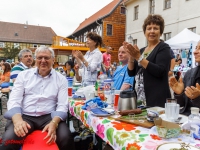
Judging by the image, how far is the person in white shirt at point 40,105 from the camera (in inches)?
67.3

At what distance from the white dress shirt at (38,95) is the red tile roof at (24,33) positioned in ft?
138

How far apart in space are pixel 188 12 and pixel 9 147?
1241cm

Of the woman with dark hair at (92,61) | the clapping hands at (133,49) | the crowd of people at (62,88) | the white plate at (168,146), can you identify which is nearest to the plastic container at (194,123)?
the white plate at (168,146)

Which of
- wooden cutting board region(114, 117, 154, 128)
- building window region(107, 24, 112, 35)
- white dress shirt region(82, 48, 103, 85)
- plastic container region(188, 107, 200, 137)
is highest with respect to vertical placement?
building window region(107, 24, 112, 35)

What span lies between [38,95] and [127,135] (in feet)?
3.88

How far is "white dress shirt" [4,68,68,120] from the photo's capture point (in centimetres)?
195

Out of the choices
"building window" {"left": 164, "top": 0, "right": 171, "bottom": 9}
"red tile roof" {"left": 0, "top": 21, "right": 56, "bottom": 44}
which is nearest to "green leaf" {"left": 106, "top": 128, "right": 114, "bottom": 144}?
"building window" {"left": 164, "top": 0, "right": 171, "bottom": 9}

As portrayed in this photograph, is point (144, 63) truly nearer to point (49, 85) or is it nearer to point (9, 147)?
point (49, 85)

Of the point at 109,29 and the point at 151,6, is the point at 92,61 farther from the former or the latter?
the point at 109,29

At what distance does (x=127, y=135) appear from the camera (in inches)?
46.4

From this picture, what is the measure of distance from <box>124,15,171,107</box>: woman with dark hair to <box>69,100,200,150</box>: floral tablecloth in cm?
63

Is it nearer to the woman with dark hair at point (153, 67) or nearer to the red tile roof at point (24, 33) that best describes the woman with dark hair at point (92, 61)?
the woman with dark hair at point (153, 67)

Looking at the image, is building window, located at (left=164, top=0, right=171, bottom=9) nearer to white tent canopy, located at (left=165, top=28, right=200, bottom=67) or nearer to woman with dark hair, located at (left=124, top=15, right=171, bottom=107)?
white tent canopy, located at (left=165, top=28, right=200, bottom=67)

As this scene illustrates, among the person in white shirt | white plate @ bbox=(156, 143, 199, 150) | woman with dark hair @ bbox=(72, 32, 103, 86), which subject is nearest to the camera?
white plate @ bbox=(156, 143, 199, 150)
